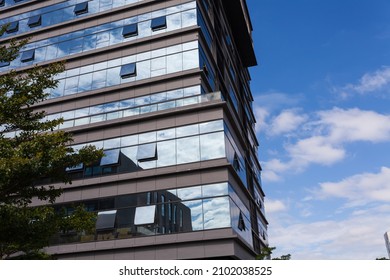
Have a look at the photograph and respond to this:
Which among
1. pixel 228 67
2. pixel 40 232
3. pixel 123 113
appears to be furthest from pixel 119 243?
pixel 228 67

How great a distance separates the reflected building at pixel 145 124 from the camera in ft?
79.1

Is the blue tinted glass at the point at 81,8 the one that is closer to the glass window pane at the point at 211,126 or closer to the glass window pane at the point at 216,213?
the glass window pane at the point at 211,126

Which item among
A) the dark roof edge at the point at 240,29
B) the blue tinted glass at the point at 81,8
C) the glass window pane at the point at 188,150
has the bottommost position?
the glass window pane at the point at 188,150

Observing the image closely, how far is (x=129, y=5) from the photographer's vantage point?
32.7 meters

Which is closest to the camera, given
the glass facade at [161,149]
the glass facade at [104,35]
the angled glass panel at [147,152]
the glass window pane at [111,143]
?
the glass facade at [161,149]

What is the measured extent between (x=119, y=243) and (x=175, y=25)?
17319mm

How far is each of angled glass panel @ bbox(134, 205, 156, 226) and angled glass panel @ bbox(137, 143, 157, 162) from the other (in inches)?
136

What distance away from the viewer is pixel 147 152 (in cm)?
2655

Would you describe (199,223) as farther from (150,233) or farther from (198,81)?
(198,81)

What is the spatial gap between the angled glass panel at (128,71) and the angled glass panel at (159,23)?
142 inches

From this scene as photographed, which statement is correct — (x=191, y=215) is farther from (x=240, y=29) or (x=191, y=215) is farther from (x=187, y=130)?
(x=240, y=29)

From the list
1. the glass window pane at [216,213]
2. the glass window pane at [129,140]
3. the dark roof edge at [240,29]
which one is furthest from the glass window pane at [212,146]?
the dark roof edge at [240,29]
